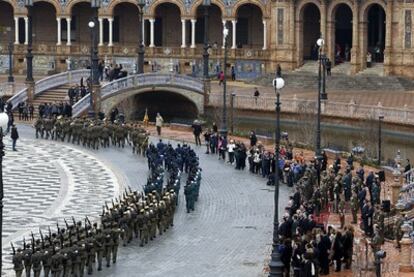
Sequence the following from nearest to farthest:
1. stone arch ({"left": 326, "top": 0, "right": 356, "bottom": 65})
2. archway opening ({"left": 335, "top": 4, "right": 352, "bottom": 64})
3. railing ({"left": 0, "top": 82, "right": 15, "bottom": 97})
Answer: railing ({"left": 0, "top": 82, "right": 15, "bottom": 97}) → stone arch ({"left": 326, "top": 0, "right": 356, "bottom": 65}) → archway opening ({"left": 335, "top": 4, "right": 352, "bottom": 64})

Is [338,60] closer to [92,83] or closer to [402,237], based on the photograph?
[92,83]

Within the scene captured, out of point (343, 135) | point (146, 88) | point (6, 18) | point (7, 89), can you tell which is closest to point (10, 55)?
point (7, 89)

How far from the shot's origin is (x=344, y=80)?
7600cm

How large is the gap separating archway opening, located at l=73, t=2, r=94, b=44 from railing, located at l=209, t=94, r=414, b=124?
21368 millimetres

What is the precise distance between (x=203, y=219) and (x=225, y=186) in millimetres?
6760

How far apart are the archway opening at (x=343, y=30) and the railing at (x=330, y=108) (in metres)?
13.0

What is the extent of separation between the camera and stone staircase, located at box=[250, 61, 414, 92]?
74.2 meters

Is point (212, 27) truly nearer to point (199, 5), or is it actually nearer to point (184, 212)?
point (199, 5)

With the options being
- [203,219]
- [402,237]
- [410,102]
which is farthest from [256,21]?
[402,237]

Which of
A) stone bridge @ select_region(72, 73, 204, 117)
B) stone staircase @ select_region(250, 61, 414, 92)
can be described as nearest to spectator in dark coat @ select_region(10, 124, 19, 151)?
stone bridge @ select_region(72, 73, 204, 117)

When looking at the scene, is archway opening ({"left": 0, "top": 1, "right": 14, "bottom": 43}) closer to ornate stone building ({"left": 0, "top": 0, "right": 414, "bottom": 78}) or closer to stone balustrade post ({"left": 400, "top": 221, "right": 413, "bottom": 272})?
ornate stone building ({"left": 0, "top": 0, "right": 414, "bottom": 78})

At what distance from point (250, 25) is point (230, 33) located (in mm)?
1802

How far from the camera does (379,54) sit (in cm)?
7950

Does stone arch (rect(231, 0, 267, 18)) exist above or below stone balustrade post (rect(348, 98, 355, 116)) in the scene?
above
